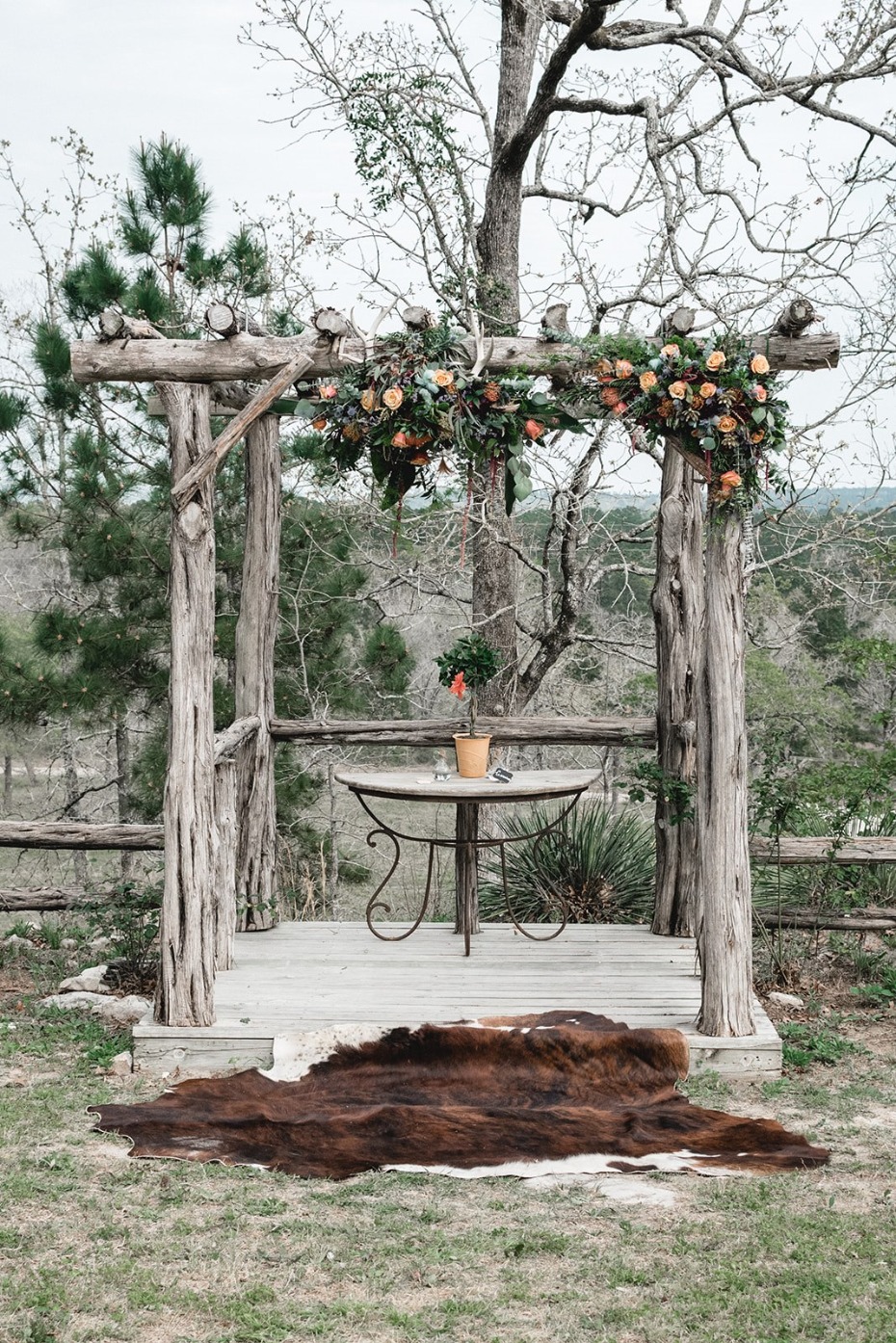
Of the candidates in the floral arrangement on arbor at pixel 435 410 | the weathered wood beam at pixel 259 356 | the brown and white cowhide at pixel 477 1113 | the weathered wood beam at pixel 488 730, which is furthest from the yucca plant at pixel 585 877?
the weathered wood beam at pixel 259 356

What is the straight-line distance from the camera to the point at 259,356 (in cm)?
470

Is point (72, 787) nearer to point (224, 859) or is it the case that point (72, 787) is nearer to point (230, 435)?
point (224, 859)

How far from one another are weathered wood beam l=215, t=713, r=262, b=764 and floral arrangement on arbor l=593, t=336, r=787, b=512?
2.07 metres

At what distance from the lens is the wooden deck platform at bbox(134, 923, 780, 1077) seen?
462 cm

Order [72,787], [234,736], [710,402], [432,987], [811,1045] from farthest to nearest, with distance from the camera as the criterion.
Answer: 1. [72,787]
2. [234,736]
3. [432,987]
4. [811,1045]
5. [710,402]

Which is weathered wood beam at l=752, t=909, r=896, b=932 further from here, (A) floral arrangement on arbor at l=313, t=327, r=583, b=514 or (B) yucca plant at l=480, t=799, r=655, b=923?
(A) floral arrangement on arbor at l=313, t=327, r=583, b=514

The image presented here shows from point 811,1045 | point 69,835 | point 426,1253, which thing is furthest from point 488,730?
point 426,1253

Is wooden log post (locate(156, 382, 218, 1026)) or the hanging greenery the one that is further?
wooden log post (locate(156, 382, 218, 1026))

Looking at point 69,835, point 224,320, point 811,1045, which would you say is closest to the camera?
point 224,320

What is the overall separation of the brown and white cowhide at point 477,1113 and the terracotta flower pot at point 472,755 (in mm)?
1275

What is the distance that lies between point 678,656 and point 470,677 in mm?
1058

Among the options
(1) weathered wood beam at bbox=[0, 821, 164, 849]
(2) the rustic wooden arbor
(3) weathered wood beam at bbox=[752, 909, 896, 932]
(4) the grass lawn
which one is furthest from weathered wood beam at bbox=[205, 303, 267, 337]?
(3) weathered wood beam at bbox=[752, 909, 896, 932]

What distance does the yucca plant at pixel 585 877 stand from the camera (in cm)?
687

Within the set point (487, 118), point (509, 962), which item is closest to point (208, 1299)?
point (509, 962)
